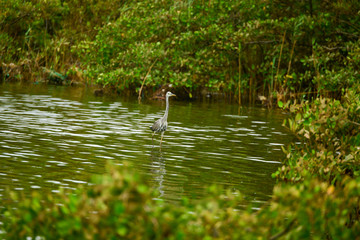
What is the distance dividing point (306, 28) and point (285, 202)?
24.3 meters

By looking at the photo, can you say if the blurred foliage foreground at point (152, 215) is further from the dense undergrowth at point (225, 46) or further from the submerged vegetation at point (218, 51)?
the dense undergrowth at point (225, 46)

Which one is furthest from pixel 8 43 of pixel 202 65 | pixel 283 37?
pixel 283 37

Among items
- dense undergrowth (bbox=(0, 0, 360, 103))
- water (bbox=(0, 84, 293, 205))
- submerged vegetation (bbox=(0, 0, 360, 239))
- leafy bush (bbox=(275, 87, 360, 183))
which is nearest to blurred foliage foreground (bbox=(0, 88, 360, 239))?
water (bbox=(0, 84, 293, 205))

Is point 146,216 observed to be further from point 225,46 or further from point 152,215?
point 225,46

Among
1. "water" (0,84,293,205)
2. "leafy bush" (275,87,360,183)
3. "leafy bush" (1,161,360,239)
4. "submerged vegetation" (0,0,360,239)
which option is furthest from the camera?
"submerged vegetation" (0,0,360,239)

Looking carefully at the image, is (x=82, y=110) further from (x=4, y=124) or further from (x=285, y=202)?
(x=285, y=202)

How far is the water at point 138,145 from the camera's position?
38.0 ft

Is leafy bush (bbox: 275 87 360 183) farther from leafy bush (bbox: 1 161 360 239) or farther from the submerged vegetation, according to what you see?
leafy bush (bbox: 1 161 360 239)

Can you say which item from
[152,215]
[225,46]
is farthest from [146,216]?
[225,46]

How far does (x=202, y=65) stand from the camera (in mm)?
28938

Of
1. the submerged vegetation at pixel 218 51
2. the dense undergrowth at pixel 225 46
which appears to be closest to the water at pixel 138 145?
the submerged vegetation at pixel 218 51

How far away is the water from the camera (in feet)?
38.0

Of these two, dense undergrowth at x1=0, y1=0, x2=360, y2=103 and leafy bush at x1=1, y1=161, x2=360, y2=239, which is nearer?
leafy bush at x1=1, y1=161, x2=360, y2=239

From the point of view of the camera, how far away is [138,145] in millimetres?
16000
